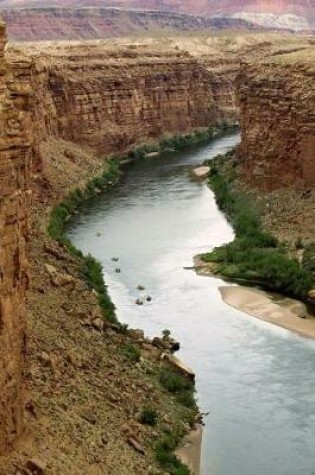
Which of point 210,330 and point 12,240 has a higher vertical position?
point 12,240

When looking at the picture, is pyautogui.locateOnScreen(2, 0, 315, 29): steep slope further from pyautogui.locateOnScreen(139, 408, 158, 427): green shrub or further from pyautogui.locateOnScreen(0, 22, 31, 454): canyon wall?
pyautogui.locateOnScreen(0, 22, 31, 454): canyon wall

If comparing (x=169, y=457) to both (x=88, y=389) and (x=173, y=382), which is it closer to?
(x=88, y=389)

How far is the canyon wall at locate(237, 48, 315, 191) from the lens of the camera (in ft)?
136

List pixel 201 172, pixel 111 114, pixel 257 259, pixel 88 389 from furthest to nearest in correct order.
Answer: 1. pixel 111 114
2. pixel 201 172
3. pixel 257 259
4. pixel 88 389

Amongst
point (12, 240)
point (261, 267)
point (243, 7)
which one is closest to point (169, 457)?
point (12, 240)

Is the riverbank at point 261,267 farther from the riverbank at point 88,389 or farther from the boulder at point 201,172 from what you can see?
the boulder at point 201,172

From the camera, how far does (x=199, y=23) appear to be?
141m

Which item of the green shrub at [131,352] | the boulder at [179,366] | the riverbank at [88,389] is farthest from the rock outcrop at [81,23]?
the green shrub at [131,352]

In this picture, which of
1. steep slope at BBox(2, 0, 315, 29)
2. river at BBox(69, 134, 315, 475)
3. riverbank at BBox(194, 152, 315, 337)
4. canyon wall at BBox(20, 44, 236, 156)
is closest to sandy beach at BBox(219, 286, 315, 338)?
riverbank at BBox(194, 152, 315, 337)

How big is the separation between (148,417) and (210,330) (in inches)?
318

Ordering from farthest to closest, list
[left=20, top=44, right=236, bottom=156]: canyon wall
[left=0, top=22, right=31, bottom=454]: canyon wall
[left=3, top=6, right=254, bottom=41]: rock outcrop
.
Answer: [left=3, top=6, right=254, bottom=41]: rock outcrop
[left=20, top=44, right=236, bottom=156]: canyon wall
[left=0, top=22, right=31, bottom=454]: canyon wall

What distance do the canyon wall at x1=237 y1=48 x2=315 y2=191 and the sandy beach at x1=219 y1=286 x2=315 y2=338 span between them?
9.48 m

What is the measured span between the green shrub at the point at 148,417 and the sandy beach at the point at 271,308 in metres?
8.58

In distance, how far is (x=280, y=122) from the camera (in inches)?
1722
